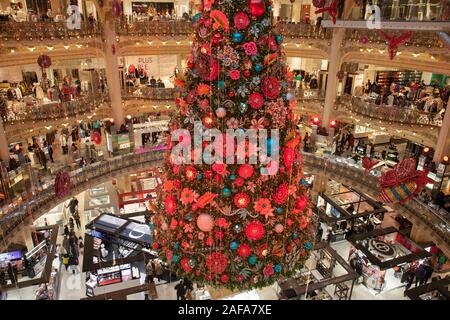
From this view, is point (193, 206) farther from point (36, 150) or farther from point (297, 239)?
point (36, 150)

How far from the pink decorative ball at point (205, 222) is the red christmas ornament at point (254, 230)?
2.07 feet

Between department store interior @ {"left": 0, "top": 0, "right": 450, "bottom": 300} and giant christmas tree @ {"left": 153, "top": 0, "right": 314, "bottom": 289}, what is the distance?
657 millimetres

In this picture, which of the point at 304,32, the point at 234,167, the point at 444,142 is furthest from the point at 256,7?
the point at 304,32

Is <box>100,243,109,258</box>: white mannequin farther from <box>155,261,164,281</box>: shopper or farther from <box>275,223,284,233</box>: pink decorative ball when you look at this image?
<box>275,223,284,233</box>: pink decorative ball

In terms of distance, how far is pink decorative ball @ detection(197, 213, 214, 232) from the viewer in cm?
606

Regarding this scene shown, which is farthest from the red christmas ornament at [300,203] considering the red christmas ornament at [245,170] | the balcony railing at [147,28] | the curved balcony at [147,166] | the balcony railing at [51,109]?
the balcony railing at [147,28]

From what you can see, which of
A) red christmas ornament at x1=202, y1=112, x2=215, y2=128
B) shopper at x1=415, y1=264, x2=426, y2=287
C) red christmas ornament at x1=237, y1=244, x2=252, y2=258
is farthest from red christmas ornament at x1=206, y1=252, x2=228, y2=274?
shopper at x1=415, y1=264, x2=426, y2=287

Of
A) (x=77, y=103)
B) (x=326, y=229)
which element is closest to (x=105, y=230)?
(x=77, y=103)

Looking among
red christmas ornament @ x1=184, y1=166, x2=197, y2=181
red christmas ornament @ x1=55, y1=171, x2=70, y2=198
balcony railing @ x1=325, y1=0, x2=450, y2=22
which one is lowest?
red christmas ornament @ x1=55, y1=171, x2=70, y2=198

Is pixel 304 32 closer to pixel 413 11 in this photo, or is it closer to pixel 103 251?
pixel 413 11

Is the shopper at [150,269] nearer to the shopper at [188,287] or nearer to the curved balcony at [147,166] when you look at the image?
the shopper at [188,287]

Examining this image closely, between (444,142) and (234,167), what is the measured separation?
14238 millimetres

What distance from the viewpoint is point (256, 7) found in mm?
5395

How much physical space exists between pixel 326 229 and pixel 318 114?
7.68m
